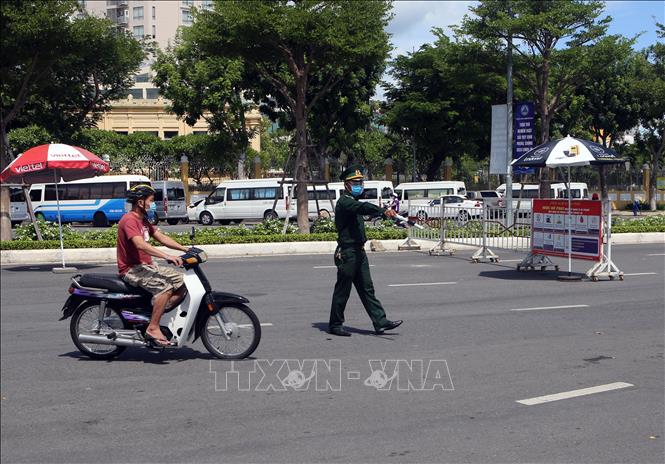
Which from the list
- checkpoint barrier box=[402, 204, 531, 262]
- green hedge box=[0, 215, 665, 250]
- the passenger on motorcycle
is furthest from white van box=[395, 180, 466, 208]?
the passenger on motorcycle

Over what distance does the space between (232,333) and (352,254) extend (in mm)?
1824

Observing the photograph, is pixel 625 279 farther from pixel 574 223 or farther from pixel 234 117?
pixel 234 117

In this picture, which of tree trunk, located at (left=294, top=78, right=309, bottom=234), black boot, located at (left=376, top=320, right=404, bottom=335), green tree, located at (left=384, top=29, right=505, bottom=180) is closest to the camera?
black boot, located at (left=376, top=320, right=404, bottom=335)

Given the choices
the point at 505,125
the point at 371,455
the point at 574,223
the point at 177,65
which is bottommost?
the point at 371,455

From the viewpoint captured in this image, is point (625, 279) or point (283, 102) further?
point (283, 102)

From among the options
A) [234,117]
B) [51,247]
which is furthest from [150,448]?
[234,117]

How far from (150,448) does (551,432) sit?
2816 millimetres

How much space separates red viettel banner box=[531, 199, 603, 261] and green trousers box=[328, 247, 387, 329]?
6.41m

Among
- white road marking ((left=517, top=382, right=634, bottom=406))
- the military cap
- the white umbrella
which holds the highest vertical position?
the white umbrella

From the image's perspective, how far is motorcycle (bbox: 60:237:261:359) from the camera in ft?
25.4

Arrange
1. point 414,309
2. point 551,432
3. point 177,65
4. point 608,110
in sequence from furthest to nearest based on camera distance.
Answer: point 608,110
point 177,65
point 414,309
point 551,432

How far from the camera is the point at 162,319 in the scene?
25.9ft

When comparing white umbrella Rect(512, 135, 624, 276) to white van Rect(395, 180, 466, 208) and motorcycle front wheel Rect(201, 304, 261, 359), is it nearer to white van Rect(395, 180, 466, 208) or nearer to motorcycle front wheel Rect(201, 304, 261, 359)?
motorcycle front wheel Rect(201, 304, 261, 359)

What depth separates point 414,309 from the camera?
11336mm
